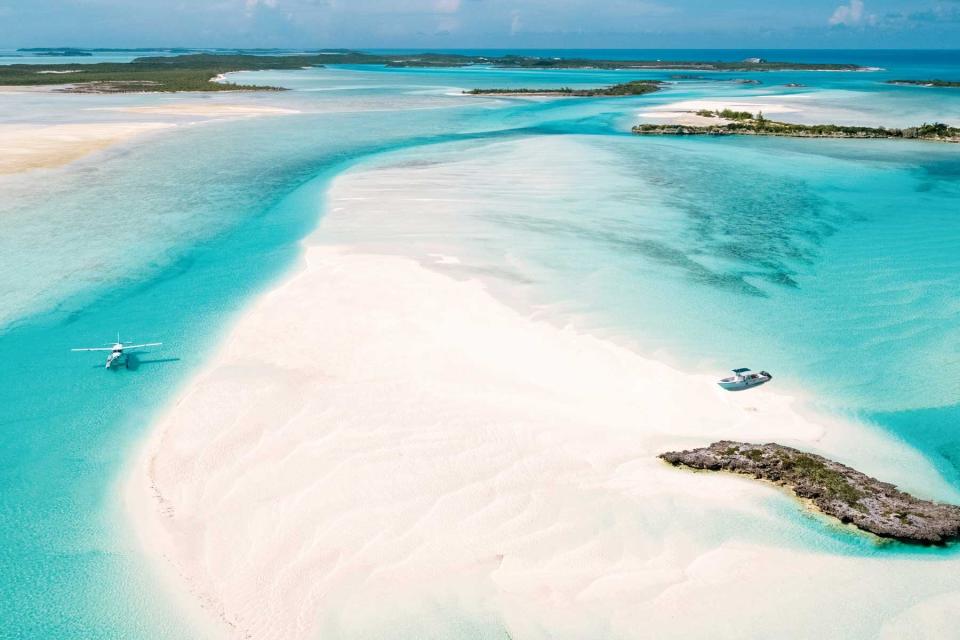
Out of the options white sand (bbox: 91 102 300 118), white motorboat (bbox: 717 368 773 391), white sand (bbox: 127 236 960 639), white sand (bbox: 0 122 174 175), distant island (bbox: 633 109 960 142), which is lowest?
white sand (bbox: 127 236 960 639)

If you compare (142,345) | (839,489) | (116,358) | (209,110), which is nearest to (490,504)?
(839,489)

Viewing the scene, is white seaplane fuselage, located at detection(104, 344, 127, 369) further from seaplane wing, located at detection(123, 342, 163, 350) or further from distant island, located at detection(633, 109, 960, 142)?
distant island, located at detection(633, 109, 960, 142)

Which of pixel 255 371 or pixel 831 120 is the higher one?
pixel 831 120

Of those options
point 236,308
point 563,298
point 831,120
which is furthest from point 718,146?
point 236,308

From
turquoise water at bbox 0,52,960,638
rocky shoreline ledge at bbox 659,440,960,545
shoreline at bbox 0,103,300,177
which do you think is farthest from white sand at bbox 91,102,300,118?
rocky shoreline ledge at bbox 659,440,960,545

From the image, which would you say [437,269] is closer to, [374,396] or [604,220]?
[374,396]

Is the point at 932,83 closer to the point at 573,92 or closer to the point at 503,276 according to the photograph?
the point at 573,92

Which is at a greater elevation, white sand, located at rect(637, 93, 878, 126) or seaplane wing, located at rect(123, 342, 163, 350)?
white sand, located at rect(637, 93, 878, 126)
